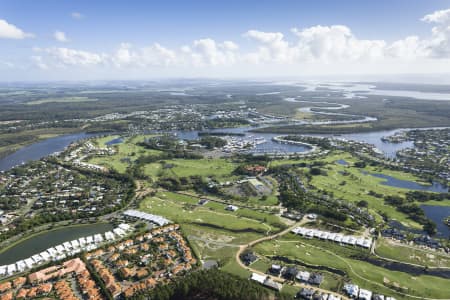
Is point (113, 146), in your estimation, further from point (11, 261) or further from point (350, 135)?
point (350, 135)

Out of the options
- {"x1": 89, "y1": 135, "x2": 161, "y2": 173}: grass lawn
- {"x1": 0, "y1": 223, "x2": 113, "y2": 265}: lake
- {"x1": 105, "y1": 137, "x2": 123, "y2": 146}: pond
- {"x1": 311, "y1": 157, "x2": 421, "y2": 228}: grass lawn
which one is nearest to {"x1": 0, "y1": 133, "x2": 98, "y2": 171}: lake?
{"x1": 89, "y1": 135, "x2": 161, "y2": 173}: grass lawn

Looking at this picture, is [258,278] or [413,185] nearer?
[258,278]

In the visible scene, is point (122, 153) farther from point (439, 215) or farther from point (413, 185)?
point (439, 215)

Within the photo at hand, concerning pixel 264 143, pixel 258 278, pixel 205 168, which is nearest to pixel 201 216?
pixel 258 278

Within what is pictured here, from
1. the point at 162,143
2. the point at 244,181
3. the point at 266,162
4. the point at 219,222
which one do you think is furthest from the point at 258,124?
the point at 219,222

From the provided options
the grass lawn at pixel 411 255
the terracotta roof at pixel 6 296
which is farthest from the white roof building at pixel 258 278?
the terracotta roof at pixel 6 296

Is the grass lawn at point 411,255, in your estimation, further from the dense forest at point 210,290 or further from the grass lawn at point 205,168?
the grass lawn at point 205,168
